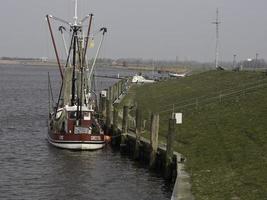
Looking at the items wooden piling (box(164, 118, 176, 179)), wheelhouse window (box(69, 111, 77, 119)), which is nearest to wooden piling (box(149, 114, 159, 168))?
wooden piling (box(164, 118, 176, 179))

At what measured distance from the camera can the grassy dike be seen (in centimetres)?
2775

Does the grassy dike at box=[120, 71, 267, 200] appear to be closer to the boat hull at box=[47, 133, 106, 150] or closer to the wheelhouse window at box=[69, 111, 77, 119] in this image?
the boat hull at box=[47, 133, 106, 150]

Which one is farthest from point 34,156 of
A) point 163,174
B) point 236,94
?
point 236,94

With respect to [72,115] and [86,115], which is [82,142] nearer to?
[86,115]

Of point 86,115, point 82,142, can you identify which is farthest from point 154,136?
point 86,115

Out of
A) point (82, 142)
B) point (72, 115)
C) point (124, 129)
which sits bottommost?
point (82, 142)

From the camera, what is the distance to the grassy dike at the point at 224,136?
27750 millimetres

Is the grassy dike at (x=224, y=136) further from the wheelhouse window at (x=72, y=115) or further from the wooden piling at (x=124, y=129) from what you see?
the wheelhouse window at (x=72, y=115)

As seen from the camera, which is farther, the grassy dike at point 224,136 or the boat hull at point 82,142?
the boat hull at point 82,142

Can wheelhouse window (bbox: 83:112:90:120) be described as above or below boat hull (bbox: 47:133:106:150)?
above

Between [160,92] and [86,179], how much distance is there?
1829 inches

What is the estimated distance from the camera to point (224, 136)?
39.8 m

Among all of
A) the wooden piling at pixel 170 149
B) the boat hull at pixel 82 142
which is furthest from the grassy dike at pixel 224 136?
the boat hull at pixel 82 142

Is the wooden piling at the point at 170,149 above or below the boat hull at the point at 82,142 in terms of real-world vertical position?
above
